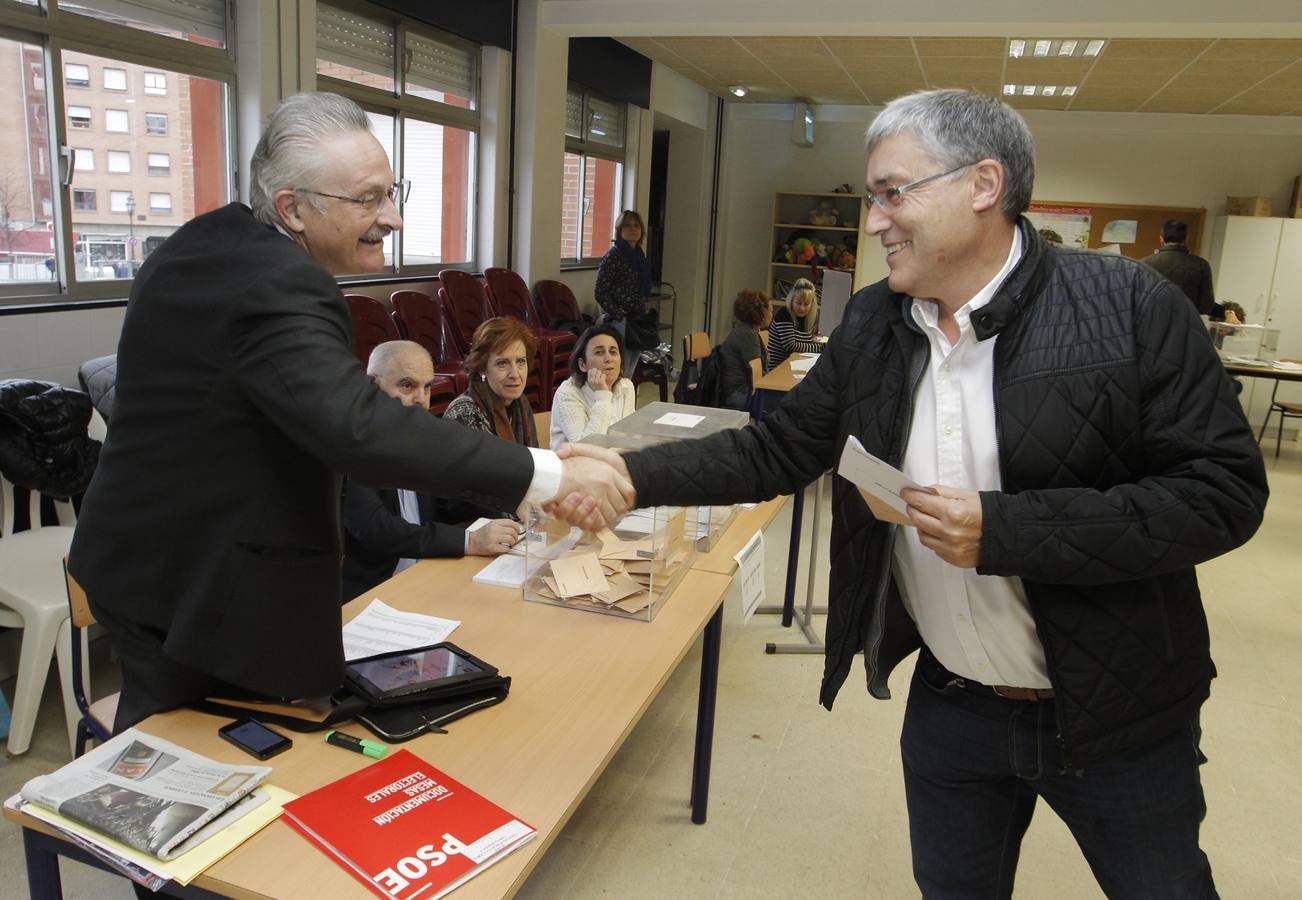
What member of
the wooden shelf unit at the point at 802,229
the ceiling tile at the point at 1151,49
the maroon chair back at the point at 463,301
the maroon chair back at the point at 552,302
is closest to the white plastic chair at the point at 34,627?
the maroon chair back at the point at 463,301

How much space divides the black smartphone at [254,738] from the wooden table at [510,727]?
12 millimetres

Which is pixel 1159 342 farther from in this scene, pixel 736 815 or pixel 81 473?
pixel 81 473

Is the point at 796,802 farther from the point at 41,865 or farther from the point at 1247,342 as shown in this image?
the point at 1247,342

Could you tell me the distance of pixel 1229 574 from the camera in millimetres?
5180

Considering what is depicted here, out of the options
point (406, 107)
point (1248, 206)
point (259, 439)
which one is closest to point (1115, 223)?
point (1248, 206)

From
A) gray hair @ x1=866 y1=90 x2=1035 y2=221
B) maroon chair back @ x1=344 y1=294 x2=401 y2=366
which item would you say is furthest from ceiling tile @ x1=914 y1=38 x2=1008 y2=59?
gray hair @ x1=866 y1=90 x2=1035 y2=221

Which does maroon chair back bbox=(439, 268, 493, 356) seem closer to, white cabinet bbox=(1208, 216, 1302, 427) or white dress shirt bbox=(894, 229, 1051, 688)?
white dress shirt bbox=(894, 229, 1051, 688)

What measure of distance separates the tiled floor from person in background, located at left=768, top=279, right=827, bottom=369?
11.1 feet

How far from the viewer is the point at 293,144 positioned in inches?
55.2

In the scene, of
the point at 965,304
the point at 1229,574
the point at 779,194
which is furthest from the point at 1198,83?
the point at 965,304

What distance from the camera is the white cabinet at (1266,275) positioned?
983 cm

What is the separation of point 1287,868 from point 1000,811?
1.73 meters

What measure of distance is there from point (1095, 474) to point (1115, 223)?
11.7 m

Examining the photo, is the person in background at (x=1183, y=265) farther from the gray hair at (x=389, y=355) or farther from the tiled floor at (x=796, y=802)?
the gray hair at (x=389, y=355)
